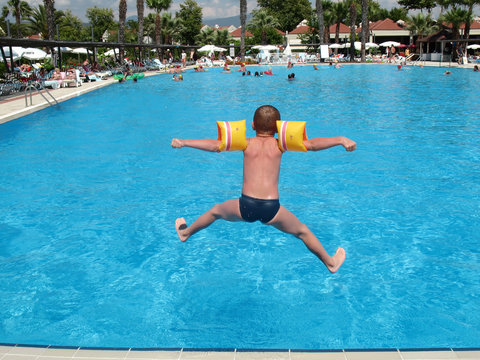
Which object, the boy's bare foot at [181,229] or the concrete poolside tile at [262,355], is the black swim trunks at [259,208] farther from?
the concrete poolside tile at [262,355]

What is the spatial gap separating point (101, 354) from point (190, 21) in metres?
86.7

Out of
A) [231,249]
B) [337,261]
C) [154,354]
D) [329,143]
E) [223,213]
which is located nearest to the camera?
[154,354]

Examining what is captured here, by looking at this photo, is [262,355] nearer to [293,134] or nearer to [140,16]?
[293,134]

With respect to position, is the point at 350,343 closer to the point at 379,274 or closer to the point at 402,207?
the point at 379,274

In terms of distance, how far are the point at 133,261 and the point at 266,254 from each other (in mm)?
1699

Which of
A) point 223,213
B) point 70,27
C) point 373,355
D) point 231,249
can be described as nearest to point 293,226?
point 223,213

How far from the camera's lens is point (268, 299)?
507 centimetres

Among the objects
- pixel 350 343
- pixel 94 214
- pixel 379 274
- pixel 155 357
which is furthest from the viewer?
pixel 94 214

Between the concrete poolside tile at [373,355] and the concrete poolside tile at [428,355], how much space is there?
58 millimetres

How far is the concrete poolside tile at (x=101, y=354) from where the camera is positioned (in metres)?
3.28

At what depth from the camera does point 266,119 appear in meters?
3.97

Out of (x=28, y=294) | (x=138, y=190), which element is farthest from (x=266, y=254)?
(x=138, y=190)

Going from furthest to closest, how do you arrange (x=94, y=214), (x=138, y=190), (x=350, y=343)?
(x=138, y=190) → (x=94, y=214) → (x=350, y=343)

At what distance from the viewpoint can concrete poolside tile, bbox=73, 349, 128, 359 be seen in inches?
129
